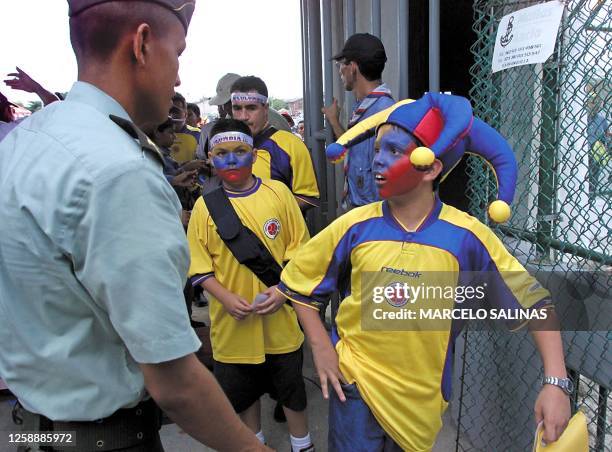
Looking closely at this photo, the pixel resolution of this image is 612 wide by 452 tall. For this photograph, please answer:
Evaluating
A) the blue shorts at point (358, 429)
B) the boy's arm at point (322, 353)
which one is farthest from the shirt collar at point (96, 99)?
the blue shorts at point (358, 429)

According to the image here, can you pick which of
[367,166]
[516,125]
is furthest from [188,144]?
[516,125]

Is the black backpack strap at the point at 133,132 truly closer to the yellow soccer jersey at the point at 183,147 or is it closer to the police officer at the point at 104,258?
the police officer at the point at 104,258

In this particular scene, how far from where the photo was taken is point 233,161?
8.95 feet

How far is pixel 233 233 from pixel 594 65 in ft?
5.90

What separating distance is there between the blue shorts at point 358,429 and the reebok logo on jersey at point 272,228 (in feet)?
3.58

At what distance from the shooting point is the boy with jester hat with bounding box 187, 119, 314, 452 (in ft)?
8.57

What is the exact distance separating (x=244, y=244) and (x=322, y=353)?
94 cm

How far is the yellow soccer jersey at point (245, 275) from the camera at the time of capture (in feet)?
8.58

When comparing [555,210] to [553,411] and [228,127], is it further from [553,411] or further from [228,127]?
[228,127]

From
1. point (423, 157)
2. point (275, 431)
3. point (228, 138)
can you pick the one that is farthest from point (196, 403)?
point (275, 431)

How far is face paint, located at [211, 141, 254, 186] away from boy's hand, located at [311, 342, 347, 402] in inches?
48.8

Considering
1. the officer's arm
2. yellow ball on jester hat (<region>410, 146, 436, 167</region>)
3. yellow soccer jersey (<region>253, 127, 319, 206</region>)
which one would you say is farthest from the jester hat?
yellow soccer jersey (<region>253, 127, 319, 206</region>)

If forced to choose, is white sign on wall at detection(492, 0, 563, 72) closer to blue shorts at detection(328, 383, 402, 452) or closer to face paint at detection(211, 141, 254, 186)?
face paint at detection(211, 141, 254, 186)

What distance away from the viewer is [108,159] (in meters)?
0.93
